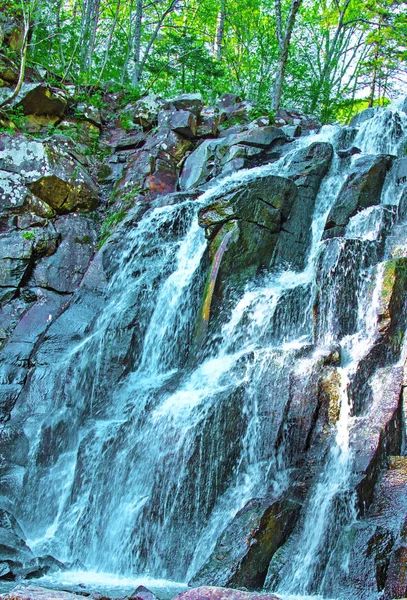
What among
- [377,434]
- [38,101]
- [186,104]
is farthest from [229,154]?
[377,434]

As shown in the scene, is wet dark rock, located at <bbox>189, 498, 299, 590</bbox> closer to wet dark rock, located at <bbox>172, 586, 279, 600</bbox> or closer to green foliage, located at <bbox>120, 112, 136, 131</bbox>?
wet dark rock, located at <bbox>172, 586, 279, 600</bbox>

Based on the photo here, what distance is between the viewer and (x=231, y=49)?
2830cm

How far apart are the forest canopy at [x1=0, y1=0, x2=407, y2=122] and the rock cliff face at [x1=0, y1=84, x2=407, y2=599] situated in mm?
5215

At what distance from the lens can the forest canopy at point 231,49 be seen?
20.4 m

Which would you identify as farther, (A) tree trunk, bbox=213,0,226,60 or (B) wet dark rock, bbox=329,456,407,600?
(A) tree trunk, bbox=213,0,226,60

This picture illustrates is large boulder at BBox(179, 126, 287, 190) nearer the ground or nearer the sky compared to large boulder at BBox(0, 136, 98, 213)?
nearer the sky

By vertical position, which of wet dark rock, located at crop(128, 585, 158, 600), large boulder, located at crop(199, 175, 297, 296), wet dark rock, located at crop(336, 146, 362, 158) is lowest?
wet dark rock, located at crop(128, 585, 158, 600)

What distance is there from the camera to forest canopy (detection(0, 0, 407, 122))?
20375mm

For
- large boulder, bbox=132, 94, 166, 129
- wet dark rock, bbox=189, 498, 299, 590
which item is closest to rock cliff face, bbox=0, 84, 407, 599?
wet dark rock, bbox=189, 498, 299, 590

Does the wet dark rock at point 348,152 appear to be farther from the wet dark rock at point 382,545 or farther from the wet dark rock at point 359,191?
the wet dark rock at point 382,545

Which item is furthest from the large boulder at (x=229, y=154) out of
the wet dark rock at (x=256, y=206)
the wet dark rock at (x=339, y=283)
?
the wet dark rock at (x=339, y=283)

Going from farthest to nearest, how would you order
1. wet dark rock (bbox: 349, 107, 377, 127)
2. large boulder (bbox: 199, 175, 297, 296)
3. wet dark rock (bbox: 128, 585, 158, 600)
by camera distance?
wet dark rock (bbox: 349, 107, 377, 127) < large boulder (bbox: 199, 175, 297, 296) < wet dark rock (bbox: 128, 585, 158, 600)

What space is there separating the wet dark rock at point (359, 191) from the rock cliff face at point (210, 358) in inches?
1.7


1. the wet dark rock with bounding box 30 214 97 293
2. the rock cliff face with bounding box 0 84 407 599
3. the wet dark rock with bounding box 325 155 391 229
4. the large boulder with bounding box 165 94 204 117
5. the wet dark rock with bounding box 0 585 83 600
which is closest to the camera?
the wet dark rock with bounding box 0 585 83 600
